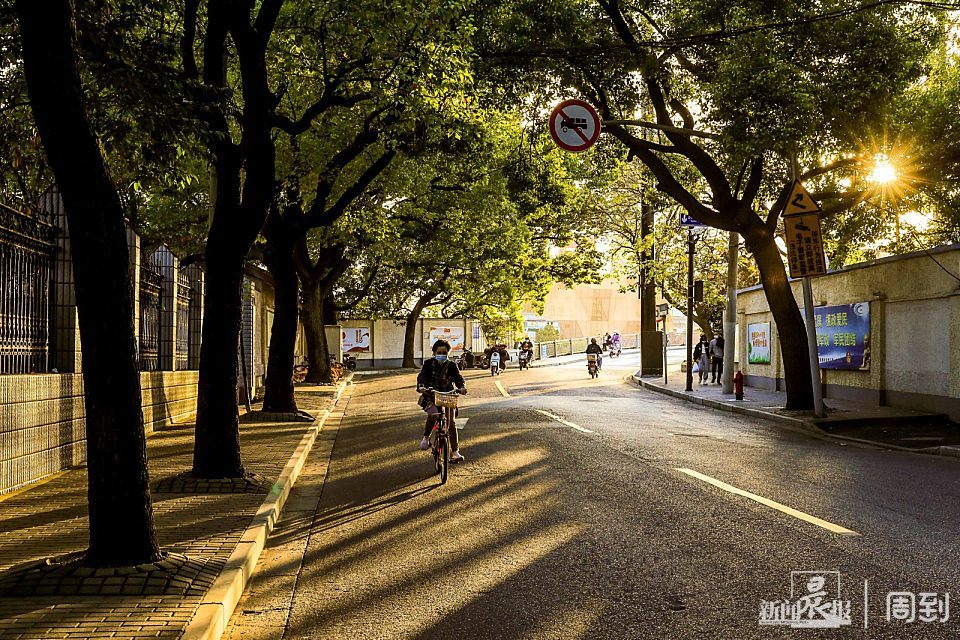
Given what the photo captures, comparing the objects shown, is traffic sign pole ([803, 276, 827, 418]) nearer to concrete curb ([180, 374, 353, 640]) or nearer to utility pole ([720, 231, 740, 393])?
utility pole ([720, 231, 740, 393])

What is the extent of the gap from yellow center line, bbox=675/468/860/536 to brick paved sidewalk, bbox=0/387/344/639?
4719 millimetres

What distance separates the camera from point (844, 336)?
72.5 feet

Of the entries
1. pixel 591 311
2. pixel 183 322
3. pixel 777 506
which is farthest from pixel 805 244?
pixel 591 311

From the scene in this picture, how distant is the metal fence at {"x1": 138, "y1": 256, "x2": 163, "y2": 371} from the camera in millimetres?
14508

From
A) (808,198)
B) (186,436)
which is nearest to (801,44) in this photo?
(808,198)

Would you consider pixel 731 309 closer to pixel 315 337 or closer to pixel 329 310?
pixel 315 337

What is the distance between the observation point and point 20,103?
9.48m

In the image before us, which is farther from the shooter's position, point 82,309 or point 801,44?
point 801,44

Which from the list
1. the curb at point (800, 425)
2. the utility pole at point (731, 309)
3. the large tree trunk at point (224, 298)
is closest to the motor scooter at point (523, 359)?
the curb at point (800, 425)

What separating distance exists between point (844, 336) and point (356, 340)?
34814 mm

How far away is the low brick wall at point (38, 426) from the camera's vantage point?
8.59m

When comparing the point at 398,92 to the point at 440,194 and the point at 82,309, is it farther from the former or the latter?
the point at 440,194

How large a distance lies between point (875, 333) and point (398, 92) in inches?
523

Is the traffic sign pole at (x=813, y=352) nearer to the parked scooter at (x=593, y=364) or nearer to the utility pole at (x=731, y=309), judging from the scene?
the utility pole at (x=731, y=309)
